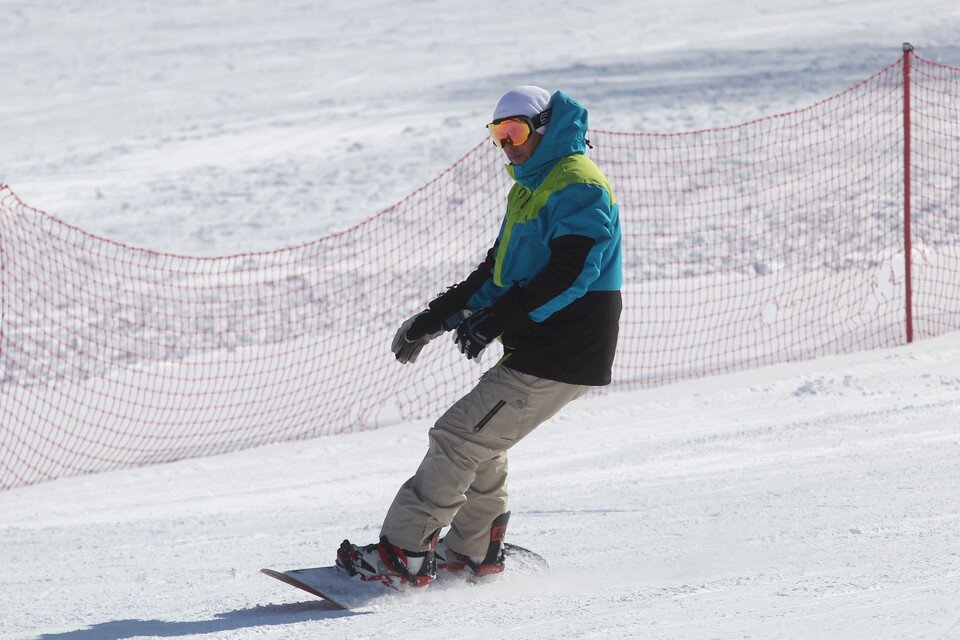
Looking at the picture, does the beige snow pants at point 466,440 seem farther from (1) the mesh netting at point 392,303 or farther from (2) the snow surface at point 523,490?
(1) the mesh netting at point 392,303

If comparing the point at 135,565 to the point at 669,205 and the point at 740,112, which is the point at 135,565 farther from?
the point at 740,112

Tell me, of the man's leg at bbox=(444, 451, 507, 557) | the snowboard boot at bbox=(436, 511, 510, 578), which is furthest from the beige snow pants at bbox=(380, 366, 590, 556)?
the snowboard boot at bbox=(436, 511, 510, 578)

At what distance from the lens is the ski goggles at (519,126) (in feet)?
12.2

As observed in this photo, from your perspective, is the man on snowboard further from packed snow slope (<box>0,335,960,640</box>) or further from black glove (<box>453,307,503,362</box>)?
packed snow slope (<box>0,335,960,640</box>)

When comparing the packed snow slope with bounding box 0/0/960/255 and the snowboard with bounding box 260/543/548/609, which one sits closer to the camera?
the snowboard with bounding box 260/543/548/609

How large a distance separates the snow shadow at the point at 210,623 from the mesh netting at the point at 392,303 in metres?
3.50

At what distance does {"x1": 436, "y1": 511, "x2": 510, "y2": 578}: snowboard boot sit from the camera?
415cm

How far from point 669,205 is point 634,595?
8.60 meters

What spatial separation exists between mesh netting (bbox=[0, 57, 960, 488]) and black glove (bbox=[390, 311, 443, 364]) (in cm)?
372

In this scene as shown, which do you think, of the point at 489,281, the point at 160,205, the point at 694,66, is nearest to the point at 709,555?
the point at 489,281

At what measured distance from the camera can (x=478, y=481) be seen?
409 cm

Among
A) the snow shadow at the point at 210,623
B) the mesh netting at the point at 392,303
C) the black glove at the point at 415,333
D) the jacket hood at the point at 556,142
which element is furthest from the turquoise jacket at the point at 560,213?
the mesh netting at the point at 392,303

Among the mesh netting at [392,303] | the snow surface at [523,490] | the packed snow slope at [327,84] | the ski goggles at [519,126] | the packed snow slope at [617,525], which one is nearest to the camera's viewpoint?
the packed snow slope at [617,525]

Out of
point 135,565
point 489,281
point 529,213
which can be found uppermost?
point 529,213
